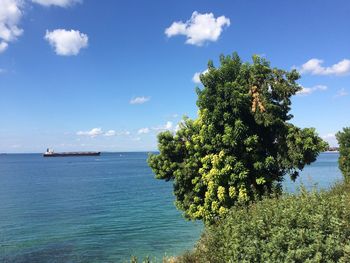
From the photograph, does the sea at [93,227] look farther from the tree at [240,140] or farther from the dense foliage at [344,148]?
the dense foliage at [344,148]

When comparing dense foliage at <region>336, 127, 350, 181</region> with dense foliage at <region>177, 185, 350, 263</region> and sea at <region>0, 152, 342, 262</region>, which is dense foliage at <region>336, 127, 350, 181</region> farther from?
dense foliage at <region>177, 185, 350, 263</region>

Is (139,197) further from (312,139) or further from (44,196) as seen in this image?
(312,139)

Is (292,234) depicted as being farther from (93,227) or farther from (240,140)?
(93,227)

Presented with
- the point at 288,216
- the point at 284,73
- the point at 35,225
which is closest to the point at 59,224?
the point at 35,225

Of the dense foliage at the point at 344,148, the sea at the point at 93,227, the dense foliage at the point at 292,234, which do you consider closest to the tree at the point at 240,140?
the sea at the point at 93,227

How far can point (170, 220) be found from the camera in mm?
40438

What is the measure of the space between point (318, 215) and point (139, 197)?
175 ft

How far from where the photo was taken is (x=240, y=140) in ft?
60.5

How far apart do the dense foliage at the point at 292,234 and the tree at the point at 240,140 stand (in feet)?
26.7

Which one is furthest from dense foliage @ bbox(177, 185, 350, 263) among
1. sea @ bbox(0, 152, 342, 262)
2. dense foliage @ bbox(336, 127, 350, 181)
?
dense foliage @ bbox(336, 127, 350, 181)

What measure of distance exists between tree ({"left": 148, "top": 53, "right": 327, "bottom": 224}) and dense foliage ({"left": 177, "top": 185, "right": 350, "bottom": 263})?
814cm

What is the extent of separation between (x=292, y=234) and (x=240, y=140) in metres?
10.6

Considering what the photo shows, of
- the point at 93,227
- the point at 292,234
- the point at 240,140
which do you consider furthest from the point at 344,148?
the point at 292,234

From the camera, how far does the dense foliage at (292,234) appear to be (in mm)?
7609
